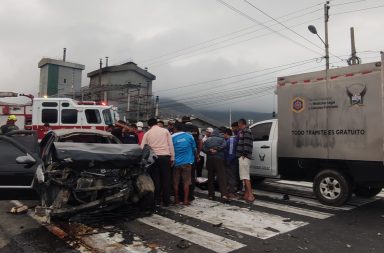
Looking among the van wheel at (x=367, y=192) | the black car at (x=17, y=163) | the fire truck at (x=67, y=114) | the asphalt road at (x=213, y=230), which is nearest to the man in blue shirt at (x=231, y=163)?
the asphalt road at (x=213, y=230)

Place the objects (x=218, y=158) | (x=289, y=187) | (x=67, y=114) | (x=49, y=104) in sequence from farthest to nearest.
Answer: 1. (x=67, y=114)
2. (x=49, y=104)
3. (x=289, y=187)
4. (x=218, y=158)

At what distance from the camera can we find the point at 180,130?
8.13 m

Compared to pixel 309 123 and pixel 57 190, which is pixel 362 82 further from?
pixel 57 190

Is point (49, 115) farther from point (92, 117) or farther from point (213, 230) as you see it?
point (213, 230)

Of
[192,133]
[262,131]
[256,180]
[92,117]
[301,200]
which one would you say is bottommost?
[301,200]

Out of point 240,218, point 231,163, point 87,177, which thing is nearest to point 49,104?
point 231,163

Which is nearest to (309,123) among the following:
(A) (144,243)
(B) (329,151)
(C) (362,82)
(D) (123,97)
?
(B) (329,151)

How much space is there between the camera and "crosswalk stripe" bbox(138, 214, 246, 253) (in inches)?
207

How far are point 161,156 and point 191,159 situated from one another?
742 mm

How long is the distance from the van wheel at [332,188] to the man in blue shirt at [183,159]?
270 cm

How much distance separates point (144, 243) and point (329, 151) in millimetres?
4470

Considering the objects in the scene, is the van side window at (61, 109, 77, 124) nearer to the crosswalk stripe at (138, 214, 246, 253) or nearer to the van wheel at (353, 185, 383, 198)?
the crosswalk stripe at (138, 214, 246, 253)

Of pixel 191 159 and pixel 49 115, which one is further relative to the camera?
pixel 49 115

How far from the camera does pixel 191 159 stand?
26.0 ft
